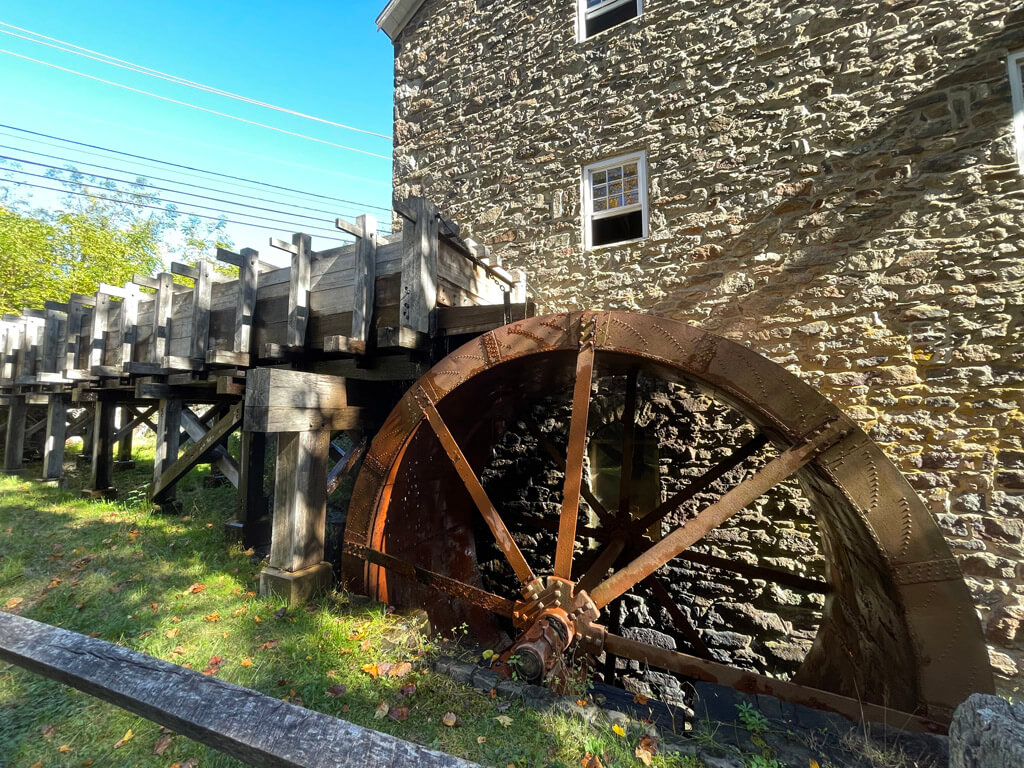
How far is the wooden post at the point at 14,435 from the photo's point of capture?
27.0 ft

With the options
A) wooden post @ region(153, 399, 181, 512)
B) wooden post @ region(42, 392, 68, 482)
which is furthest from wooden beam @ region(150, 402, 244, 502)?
wooden post @ region(42, 392, 68, 482)

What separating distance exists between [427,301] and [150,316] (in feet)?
14.4

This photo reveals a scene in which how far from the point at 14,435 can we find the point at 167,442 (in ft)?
18.3

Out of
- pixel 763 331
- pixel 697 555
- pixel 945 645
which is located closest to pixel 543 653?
pixel 945 645

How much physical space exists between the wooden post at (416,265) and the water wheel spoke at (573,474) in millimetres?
1376

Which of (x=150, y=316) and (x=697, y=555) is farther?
(x=150, y=316)

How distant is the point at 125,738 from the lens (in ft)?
7.04

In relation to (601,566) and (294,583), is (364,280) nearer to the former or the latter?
(294,583)

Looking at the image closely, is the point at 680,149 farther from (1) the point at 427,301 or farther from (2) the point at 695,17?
(1) the point at 427,301

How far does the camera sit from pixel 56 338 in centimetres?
700

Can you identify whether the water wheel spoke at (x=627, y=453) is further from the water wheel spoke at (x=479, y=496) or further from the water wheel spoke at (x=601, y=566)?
the water wheel spoke at (x=479, y=496)

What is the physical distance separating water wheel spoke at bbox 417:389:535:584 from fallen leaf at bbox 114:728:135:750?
207 cm

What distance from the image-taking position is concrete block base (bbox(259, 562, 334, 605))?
3.29 m

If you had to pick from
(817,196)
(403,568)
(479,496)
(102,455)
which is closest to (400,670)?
(403,568)
